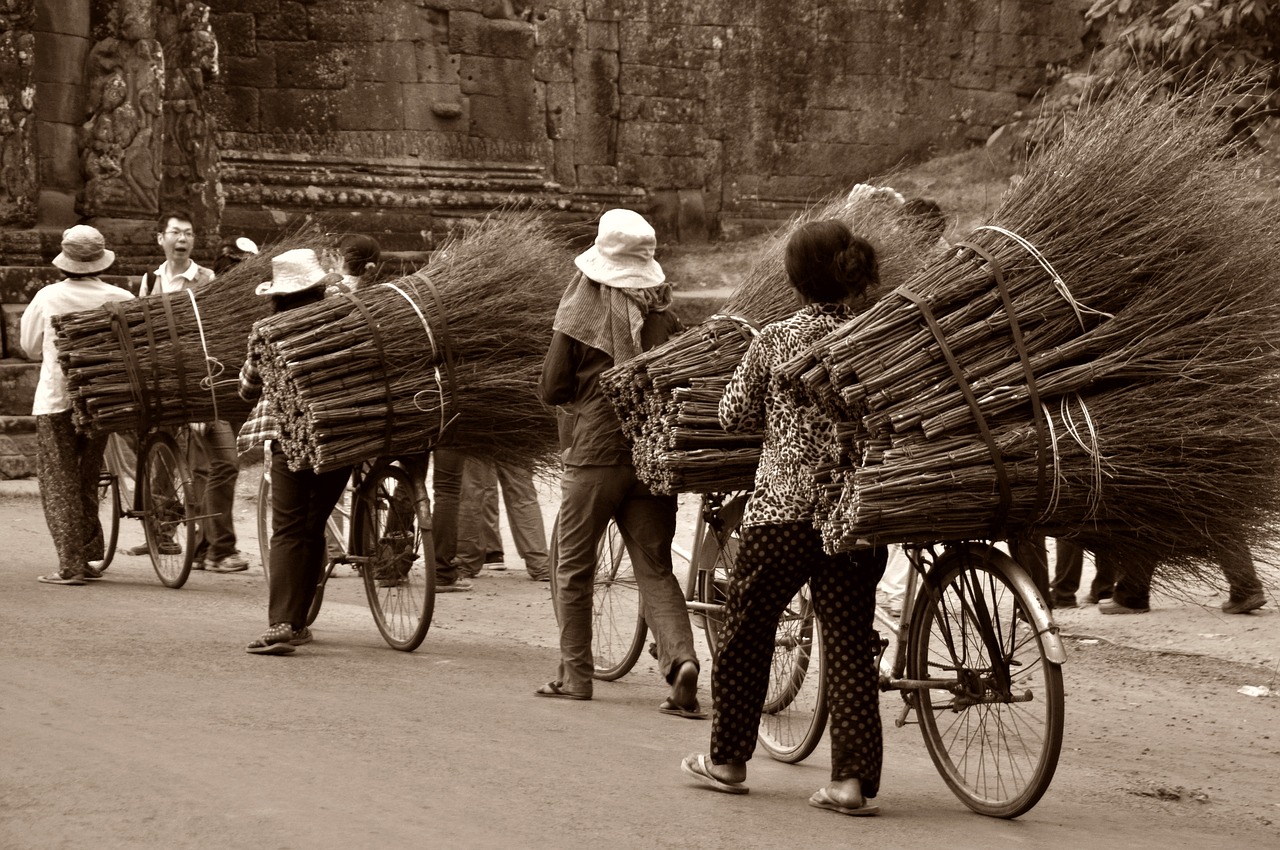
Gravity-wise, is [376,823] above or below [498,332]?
below

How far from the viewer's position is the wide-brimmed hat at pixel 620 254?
6.18 m

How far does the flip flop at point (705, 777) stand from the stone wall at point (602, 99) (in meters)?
13.0

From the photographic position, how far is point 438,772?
5117 millimetres

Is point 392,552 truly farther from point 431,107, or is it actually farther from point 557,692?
point 431,107

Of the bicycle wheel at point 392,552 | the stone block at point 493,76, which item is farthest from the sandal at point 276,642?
the stone block at point 493,76

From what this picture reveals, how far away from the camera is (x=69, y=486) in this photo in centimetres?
899

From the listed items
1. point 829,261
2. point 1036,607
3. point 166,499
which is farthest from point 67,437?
point 1036,607

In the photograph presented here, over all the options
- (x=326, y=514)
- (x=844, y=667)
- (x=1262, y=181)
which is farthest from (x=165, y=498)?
(x=1262, y=181)

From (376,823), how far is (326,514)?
283 cm

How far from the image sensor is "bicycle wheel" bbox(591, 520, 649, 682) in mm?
6898

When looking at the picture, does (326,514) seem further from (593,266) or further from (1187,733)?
→ (1187,733)

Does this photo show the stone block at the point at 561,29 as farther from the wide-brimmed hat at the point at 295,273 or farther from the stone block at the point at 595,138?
the wide-brimmed hat at the point at 295,273

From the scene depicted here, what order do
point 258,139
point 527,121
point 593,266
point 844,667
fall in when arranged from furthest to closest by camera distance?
point 527,121, point 258,139, point 593,266, point 844,667

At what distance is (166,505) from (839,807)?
17.0ft
